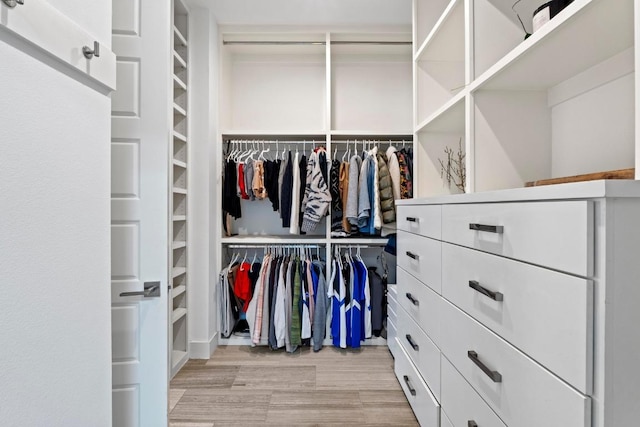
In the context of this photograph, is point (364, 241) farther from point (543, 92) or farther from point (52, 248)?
point (52, 248)

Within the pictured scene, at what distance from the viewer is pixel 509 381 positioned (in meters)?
0.91

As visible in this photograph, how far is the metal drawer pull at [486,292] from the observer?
3.11 ft

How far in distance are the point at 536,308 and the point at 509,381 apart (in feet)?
0.83

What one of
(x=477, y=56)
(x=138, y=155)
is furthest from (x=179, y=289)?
(x=477, y=56)

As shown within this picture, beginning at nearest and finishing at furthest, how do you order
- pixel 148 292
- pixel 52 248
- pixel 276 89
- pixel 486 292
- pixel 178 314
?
pixel 52 248
pixel 486 292
pixel 148 292
pixel 178 314
pixel 276 89

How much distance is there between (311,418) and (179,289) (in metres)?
1.26

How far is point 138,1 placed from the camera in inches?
51.6

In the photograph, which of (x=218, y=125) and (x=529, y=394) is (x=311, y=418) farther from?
(x=218, y=125)

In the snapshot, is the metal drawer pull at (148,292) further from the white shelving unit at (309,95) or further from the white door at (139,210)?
the white shelving unit at (309,95)

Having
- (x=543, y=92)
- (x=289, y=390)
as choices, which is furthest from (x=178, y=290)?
(x=543, y=92)

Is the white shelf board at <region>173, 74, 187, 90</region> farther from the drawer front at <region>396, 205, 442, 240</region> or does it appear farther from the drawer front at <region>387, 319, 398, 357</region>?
the drawer front at <region>387, 319, 398, 357</region>

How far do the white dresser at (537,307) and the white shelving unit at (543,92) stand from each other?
1.18 feet

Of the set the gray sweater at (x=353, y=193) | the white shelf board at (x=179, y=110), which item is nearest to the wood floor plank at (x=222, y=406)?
the gray sweater at (x=353, y=193)

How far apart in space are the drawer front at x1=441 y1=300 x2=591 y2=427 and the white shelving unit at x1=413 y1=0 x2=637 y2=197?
1.97 feet
